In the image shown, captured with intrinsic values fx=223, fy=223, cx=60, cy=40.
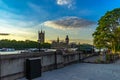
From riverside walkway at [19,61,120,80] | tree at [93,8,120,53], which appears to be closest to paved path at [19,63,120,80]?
riverside walkway at [19,61,120,80]

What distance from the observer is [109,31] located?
44.9m

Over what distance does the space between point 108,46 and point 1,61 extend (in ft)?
120

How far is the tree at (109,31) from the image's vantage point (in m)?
44.0

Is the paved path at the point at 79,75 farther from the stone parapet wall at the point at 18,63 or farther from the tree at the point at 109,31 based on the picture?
the tree at the point at 109,31

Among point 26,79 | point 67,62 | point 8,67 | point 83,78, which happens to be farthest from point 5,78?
point 67,62

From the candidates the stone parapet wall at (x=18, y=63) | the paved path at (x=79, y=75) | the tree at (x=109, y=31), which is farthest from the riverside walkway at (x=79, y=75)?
the tree at (x=109, y=31)

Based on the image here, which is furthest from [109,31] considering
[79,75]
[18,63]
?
[18,63]

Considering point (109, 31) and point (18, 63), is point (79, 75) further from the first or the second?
point (109, 31)

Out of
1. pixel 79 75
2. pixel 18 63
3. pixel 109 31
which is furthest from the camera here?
pixel 109 31

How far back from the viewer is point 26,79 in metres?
13.1

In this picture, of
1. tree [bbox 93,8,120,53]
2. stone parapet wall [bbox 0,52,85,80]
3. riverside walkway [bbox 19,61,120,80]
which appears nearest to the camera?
stone parapet wall [bbox 0,52,85,80]

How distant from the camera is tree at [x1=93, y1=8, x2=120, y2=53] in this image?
44034mm

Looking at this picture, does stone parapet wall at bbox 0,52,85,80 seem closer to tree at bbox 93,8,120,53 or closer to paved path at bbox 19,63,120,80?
paved path at bbox 19,63,120,80

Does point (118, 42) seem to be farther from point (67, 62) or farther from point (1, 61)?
point (1, 61)
